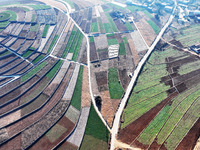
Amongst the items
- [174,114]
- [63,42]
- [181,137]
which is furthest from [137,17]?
[181,137]

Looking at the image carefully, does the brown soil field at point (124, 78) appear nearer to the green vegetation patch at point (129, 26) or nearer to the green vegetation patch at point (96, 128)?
the green vegetation patch at point (96, 128)

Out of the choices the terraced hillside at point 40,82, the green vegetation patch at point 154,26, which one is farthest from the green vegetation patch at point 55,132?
the green vegetation patch at point 154,26

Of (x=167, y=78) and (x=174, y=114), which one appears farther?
(x=167, y=78)

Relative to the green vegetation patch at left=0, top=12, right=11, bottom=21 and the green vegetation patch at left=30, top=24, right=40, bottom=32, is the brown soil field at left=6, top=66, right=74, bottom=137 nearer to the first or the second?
the green vegetation patch at left=30, top=24, right=40, bottom=32

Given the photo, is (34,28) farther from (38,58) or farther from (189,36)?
(189,36)

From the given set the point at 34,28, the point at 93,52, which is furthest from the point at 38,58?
the point at 34,28

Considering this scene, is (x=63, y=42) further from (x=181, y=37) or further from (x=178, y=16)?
(x=178, y=16)
